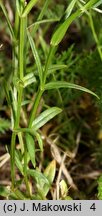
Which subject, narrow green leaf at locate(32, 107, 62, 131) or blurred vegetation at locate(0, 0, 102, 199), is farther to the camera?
blurred vegetation at locate(0, 0, 102, 199)

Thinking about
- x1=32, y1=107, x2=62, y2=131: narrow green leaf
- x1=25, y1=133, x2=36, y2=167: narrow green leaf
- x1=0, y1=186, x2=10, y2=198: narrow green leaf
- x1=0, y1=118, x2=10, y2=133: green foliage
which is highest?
x1=0, y1=118, x2=10, y2=133: green foliage

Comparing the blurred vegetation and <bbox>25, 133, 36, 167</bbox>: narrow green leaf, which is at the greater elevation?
the blurred vegetation

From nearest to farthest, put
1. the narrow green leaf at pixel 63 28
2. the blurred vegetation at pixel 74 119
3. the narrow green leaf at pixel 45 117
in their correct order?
the narrow green leaf at pixel 63 28, the narrow green leaf at pixel 45 117, the blurred vegetation at pixel 74 119

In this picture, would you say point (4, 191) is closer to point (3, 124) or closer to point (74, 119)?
point (3, 124)

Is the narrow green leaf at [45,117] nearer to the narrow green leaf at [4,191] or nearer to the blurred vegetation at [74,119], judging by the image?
the narrow green leaf at [4,191]

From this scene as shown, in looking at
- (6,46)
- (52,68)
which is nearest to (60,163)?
(52,68)

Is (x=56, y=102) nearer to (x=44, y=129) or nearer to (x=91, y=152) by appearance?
(x=44, y=129)

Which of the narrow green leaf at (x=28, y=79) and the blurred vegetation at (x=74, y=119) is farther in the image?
the blurred vegetation at (x=74, y=119)

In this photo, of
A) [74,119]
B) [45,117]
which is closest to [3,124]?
[45,117]

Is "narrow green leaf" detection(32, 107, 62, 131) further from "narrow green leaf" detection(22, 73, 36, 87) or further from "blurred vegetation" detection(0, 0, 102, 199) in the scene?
"blurred vegetation" detection(0, 0, 102, 199)

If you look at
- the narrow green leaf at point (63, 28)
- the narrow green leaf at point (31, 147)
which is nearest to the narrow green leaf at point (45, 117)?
the narrow green leaf at point (31, 147)

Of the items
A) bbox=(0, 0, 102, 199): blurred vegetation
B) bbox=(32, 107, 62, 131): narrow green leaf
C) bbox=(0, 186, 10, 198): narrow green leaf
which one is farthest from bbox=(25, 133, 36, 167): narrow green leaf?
bbox=(0, 0, 102, 199): blurred vegetation

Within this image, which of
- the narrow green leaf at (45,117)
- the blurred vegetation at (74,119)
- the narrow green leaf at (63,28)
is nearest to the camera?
the narrow green leaf at (63,28)
